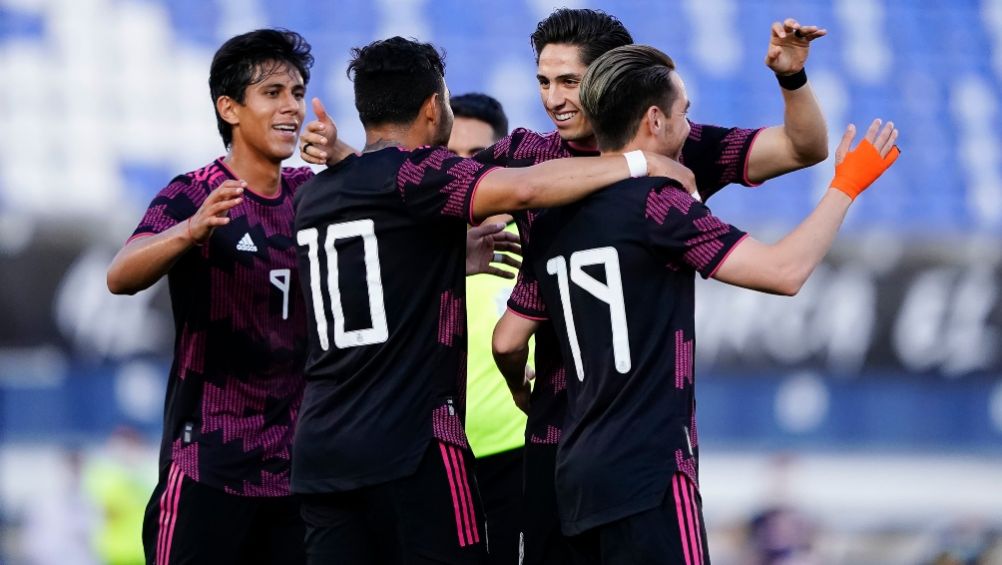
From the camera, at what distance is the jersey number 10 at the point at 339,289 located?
4027mm

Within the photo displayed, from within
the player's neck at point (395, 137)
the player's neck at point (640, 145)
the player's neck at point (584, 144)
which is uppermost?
the player's neck at point (395, 137)

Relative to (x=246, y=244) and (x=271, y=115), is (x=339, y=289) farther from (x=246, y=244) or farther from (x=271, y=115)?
(x=271, y=115)

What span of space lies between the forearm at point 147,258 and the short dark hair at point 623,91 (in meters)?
1.31

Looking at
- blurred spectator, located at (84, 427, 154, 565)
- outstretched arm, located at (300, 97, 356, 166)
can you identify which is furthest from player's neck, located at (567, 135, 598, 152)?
blurred spectator, located at (84, 427, 154, 565)

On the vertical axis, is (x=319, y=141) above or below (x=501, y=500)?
above

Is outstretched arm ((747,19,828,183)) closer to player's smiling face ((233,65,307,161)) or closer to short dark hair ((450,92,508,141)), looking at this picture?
player's smiling face ((233,65,307,161))

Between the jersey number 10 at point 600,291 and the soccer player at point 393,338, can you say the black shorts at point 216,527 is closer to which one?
the soccer player at point 393,338

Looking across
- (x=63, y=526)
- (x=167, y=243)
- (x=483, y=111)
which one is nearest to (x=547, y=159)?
(x=167, y=243)

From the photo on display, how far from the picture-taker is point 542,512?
4230mm

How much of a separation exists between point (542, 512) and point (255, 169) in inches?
65.6

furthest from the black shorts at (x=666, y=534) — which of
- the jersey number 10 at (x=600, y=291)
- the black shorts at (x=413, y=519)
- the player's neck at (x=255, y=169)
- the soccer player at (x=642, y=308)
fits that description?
the player's neck at (x=255, y=169)

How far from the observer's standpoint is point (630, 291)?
3682 millimetres

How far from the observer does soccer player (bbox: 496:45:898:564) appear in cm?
359

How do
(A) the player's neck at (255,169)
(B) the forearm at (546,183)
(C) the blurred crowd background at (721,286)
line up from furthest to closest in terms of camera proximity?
(C) the blurred crowd background at (721,286), (A) the player's neck at (255,169), (B) the forearm at (546,183)
